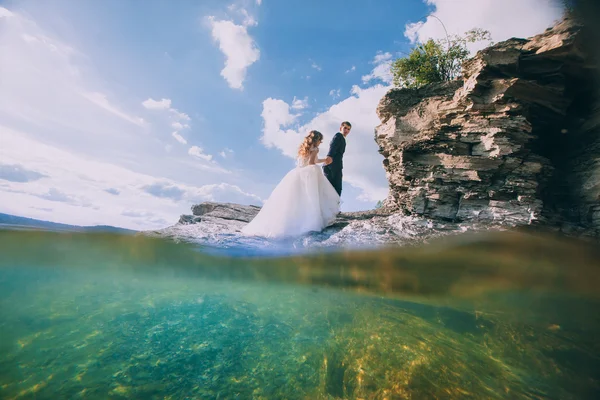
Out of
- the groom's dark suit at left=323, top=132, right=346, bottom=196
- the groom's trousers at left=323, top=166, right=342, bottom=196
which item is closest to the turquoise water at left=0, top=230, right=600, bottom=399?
the groom's trousers at left=323, top=166, right=342, bottom=196

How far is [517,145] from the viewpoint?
26.3 feet

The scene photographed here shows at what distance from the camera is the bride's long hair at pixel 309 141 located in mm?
8594

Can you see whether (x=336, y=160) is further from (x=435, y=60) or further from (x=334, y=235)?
(x=435, y=60)

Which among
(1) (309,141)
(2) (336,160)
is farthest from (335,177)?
(1) (309,141)

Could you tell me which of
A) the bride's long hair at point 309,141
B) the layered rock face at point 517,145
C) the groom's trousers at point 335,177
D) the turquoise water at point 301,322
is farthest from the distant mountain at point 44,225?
the layered rock face at point 517,145

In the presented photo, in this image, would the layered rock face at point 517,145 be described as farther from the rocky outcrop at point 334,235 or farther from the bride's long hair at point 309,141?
the bride's long hair at point 309,141

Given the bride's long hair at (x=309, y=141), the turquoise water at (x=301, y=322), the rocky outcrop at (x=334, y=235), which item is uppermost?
the bride's long hair at (x=309, y=141)

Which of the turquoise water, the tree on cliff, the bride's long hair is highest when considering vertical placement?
the tree on cliff

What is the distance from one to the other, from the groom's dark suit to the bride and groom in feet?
1.87

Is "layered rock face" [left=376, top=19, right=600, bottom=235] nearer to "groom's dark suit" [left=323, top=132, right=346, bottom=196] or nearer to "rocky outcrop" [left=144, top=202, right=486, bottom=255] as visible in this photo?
"rocky outcrop" [left=144, top=202, right=486, bottom=255]

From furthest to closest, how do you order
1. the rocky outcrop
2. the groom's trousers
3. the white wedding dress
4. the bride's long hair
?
the groom's trousers, the bride's long hair, the white wedding dress, the rocky outcrop

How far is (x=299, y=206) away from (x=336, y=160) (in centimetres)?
277

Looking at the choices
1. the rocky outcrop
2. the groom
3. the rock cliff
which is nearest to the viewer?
the rocky outcrop

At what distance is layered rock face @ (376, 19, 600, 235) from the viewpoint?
7691mm
